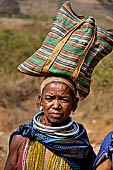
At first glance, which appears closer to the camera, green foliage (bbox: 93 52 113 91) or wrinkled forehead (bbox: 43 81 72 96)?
wrinkled forehead (bbox: 43 81 72 96)

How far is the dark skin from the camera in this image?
2.08 m

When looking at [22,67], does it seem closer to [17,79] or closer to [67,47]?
[67,47]

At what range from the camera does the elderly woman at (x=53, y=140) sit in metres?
2.10

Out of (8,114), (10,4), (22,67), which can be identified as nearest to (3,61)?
(8,114)

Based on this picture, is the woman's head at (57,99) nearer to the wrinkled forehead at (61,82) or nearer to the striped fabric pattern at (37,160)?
the wrinkled forehead at (61,82)

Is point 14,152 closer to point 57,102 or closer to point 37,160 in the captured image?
point 37,160

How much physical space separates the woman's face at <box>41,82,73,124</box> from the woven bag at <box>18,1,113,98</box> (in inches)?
4.0

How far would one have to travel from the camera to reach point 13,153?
2191 millimetres

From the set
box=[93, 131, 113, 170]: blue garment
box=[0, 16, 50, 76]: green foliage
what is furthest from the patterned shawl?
box=[0, 16, 50, 76]: green foliage

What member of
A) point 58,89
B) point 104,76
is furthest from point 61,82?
point 104,76

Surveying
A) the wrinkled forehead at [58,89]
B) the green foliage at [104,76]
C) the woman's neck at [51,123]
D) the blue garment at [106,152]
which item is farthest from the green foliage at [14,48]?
the blue garment at [106,152]

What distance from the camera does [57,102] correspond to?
208cm

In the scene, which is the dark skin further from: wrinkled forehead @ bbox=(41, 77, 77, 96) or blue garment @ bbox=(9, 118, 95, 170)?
blue garment @ bbox=(9, 118, 95, 170)

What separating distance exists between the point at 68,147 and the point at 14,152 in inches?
15.9
